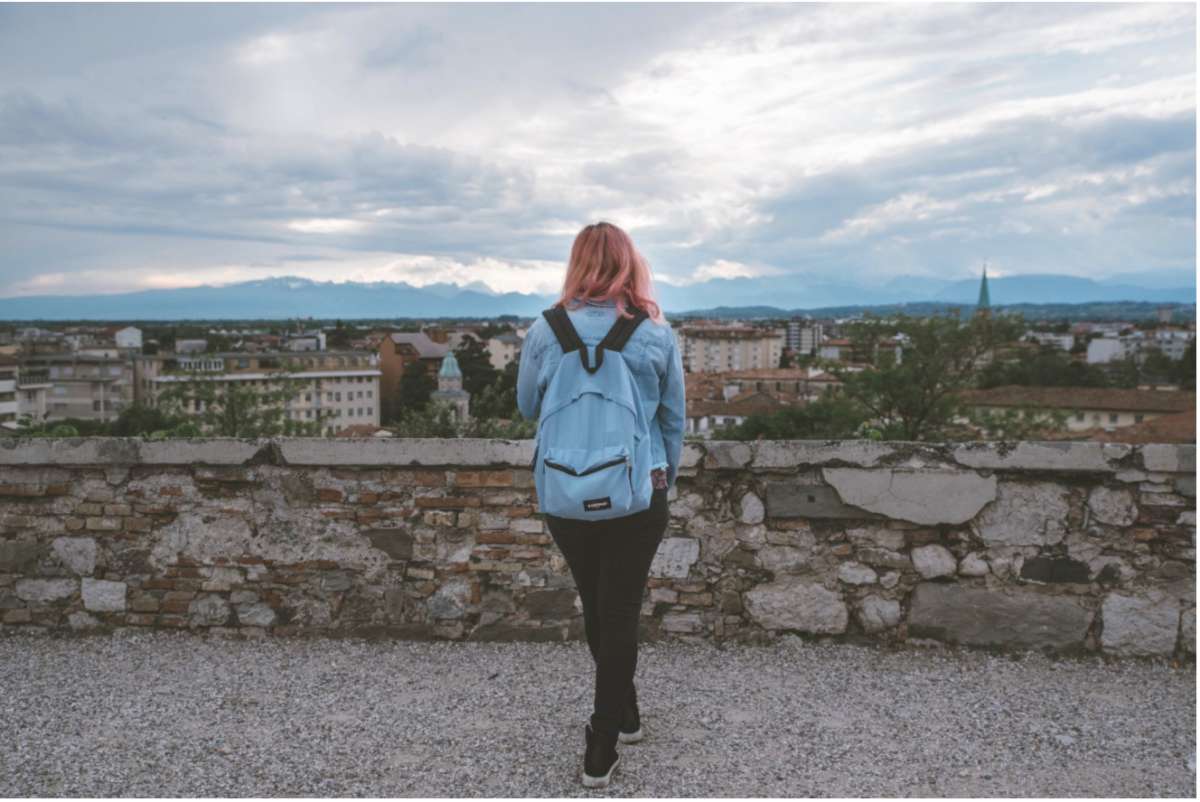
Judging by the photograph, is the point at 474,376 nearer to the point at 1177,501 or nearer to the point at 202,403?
the point at 202,403

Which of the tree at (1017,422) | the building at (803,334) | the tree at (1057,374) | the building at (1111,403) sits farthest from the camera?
the building at (803,334)

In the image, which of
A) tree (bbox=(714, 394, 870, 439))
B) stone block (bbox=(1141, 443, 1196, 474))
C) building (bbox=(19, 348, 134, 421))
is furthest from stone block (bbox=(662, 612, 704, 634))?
building (bbox=(19, 348, 134, 421))

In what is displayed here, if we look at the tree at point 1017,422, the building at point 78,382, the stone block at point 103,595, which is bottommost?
the building at point 78,382

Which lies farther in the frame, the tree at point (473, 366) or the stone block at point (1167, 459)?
the tree at point (473, 366)

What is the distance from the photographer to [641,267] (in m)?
2.52

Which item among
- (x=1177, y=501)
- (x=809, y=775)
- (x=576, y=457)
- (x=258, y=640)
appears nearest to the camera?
(x=576, y=457)

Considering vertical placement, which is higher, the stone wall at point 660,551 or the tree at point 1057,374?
the stone wall at point 660,551

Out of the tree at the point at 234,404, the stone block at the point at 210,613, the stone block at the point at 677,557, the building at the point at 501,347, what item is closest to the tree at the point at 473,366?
the building at the point at 501,347

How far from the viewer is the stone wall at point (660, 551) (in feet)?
12.3

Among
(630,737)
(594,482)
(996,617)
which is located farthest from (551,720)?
(996,617)

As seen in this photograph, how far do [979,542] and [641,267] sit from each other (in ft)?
7.12

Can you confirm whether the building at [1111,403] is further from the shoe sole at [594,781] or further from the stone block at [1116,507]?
the shoe sole at [594,781]

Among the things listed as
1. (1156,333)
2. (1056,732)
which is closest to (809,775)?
(1056,732)

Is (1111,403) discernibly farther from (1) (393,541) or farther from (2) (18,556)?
(2) (18,556)
